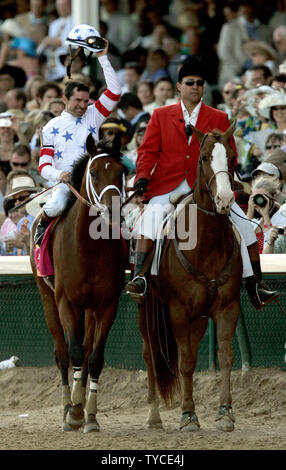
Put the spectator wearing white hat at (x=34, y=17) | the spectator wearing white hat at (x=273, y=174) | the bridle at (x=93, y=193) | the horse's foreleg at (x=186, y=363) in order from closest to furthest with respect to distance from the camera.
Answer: the bridle at (x=93, y=193)
the horse's foreleg at (x=186, y=363)
the spectator wearing white hat at (x=273, y=174)
the spectator wearing white hat at (x=34, y=17)

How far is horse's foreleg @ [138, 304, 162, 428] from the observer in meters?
9.06

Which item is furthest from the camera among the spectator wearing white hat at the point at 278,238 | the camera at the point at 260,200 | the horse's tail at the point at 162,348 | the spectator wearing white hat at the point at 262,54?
the spectator wearing white hat at the point at 262,54

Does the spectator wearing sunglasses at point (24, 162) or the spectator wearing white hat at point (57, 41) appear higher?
the spectator wearing white hat at point (57, 41)

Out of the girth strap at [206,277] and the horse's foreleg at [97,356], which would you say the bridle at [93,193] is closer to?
the girth strap at [206,277]

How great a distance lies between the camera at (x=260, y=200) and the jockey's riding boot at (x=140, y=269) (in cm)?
155

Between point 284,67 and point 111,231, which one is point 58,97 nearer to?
point 284,67

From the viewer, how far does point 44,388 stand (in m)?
10.9

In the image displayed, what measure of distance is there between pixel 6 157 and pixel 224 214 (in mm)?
5882

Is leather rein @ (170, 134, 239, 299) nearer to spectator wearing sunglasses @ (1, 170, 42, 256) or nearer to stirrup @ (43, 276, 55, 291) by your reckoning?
stirrup @ (43, 276, 55, 291)

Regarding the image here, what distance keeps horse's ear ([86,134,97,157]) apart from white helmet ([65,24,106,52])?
1224 millimetres

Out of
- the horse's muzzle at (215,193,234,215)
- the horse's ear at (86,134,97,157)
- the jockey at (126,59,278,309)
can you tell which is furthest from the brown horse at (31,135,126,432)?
the horse's muzzle at (215,193,234,215)

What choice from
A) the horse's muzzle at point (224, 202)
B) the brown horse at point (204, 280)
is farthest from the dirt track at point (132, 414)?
the horse's muzzle at point (224, 202)

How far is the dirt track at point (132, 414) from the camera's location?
26.6ft
